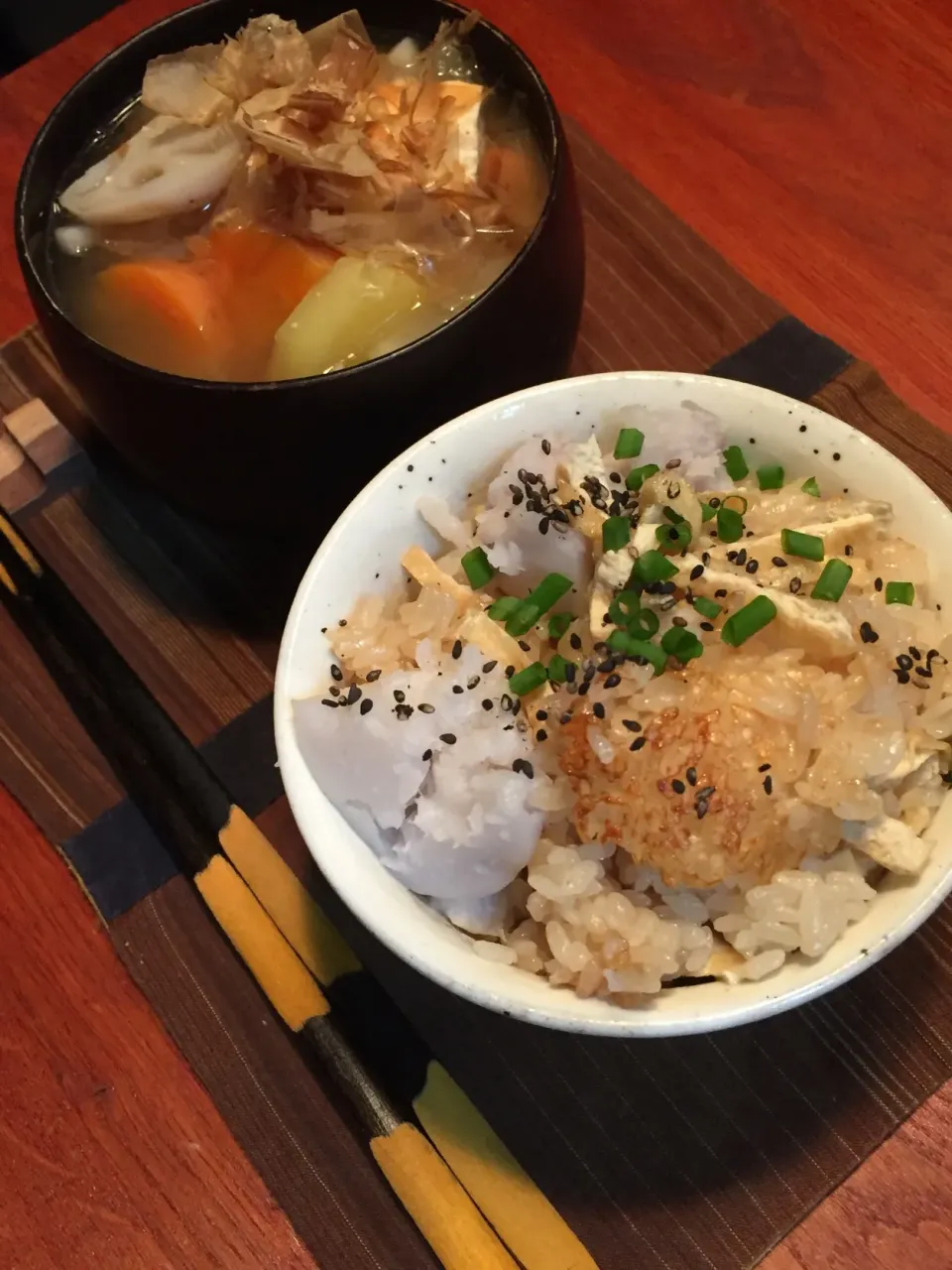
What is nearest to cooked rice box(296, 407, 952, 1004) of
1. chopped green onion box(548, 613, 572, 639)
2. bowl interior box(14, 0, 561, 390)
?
chopped green onion box(548, 613, 572, 639)

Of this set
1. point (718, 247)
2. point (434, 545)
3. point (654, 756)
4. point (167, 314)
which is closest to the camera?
point (654, 756)

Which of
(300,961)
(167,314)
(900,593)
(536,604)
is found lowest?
(300,961)

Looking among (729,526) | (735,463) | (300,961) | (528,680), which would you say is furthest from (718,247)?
(300,961)

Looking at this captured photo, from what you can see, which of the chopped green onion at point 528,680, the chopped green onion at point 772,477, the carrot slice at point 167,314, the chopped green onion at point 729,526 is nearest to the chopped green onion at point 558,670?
the chopped green onion at point 528,680

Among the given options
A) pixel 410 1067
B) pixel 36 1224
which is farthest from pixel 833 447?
pixel 36 1224

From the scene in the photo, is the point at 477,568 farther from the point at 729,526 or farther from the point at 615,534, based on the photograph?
the point at 729,526

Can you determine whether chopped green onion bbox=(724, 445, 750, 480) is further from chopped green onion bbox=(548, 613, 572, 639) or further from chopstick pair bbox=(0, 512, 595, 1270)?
chopstick pair bbox=(0, 512, 595, 1270)

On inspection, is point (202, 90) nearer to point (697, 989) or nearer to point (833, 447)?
point (833, 447)
